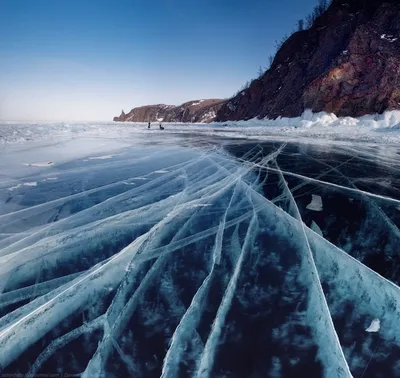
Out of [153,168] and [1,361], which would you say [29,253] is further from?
[153,168]

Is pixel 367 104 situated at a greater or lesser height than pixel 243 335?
greater

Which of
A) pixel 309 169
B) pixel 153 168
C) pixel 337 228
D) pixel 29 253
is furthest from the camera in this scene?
pixel 153 168

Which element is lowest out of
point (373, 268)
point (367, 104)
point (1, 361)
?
point (1, 361)

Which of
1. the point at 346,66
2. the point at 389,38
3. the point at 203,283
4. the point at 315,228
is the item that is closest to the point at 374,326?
the point at 203,283

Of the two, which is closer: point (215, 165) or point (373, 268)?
point (373, 268)

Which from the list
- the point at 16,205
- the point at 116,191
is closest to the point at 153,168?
the point at 116,191

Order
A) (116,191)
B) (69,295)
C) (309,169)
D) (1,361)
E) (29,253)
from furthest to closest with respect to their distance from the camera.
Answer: (309,169), (116,191), (29,253), (69,295), (1,361)

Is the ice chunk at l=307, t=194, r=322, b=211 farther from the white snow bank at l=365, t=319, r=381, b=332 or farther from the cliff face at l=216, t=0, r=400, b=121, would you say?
the cliff face at l=216, t=0, r=400, b=121
